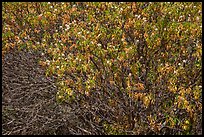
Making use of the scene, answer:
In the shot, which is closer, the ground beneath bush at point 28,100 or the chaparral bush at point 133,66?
the chaparral bush at point 133,66

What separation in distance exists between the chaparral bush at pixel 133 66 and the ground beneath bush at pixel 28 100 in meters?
0.45

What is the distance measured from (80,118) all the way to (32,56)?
138cm

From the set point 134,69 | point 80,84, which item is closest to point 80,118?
point 80,84

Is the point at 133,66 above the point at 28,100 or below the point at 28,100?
above

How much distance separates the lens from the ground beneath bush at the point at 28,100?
230 inches

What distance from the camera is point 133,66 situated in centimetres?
486

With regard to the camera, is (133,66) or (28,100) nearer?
(133,66)

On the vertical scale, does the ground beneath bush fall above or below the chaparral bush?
below

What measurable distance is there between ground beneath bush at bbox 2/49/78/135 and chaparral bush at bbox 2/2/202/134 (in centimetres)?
45

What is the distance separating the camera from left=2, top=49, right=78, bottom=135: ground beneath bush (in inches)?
230

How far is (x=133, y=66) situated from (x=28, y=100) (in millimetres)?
2228

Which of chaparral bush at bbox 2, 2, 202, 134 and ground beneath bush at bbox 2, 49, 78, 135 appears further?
ground beneath bush at bbox 2, 49, 78, 135

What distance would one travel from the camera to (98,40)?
507 cm

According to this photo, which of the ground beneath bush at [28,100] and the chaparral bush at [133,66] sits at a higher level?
the chaparral bush at [133,66]
